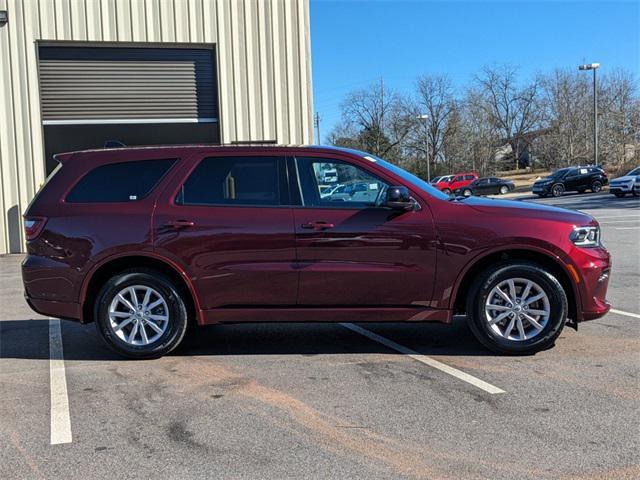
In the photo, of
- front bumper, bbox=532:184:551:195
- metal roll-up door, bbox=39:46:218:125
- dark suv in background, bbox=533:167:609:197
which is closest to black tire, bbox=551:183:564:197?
dark suv in background, bbox=533:167:609:197

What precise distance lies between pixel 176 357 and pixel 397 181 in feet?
8.30

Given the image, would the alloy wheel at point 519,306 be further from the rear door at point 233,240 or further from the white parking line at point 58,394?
the white parking line at point 58,394

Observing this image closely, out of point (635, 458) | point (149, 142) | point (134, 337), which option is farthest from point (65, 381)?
point (149, 142)

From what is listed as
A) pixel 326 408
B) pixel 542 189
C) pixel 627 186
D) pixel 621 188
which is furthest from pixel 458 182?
pixel 326 408

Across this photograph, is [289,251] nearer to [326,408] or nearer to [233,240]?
[233,240]

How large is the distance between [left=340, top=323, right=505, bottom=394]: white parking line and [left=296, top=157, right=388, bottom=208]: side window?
4.55 ft

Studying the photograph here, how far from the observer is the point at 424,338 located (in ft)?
20.2

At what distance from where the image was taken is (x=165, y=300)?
551 cm

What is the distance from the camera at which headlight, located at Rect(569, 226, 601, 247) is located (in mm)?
5320

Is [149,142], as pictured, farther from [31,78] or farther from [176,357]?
[176,357]

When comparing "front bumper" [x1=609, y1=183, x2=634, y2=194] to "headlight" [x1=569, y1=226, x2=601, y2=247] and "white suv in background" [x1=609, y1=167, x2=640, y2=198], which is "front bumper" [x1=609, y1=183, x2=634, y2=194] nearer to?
"white suv in background" [x1=609, y1=167, x2=640, y2=198]

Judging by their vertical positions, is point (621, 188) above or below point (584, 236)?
below

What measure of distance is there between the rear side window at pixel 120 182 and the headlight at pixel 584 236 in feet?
11.6

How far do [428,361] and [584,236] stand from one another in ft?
5.55
